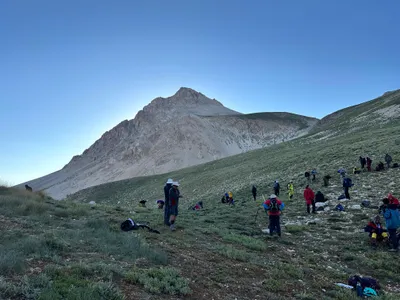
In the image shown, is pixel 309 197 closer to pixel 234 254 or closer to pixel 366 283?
pixel 234 254

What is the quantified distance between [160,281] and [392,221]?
9.22 meters

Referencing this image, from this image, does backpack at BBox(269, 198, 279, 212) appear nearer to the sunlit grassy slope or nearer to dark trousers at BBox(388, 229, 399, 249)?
the sunlit grassy slope

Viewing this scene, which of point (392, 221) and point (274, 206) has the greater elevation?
point (274, 206)

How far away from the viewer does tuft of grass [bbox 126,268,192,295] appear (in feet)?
21.1

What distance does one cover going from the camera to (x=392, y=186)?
2075 cm

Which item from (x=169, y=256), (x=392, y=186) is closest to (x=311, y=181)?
(x=392, y=186)

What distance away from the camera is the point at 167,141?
115m

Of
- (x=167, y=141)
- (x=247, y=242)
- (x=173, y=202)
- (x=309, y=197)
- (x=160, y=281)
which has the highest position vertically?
(x=167, y=141)

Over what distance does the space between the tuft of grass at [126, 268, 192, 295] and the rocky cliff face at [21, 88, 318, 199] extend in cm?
9401

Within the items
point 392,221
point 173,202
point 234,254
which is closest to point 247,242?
point 234,254

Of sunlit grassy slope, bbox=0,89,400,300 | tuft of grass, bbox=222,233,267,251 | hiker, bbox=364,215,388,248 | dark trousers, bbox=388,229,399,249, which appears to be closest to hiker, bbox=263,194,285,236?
sunlit grassy slope, bbox=0,89,400,300

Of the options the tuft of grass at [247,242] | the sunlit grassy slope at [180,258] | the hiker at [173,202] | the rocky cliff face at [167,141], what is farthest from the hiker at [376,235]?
the rocky cliff face at [167,141]

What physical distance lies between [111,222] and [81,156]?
481 ft

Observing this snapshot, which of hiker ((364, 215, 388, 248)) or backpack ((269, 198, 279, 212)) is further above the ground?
backpack ((269, 198, 279, 212))
